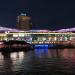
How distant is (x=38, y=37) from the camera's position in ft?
493

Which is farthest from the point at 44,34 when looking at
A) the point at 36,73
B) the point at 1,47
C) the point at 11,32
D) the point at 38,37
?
the point at 36,73

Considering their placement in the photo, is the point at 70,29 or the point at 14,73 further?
the point at 70,29

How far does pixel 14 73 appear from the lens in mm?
17250

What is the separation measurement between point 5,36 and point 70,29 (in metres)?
30.5

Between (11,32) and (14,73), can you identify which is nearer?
(14,73)

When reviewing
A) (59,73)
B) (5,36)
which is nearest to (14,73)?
(59,73)

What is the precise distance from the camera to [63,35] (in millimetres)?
150500

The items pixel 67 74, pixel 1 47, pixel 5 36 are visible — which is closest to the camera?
pixel 67 74

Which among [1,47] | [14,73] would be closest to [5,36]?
[1,47]

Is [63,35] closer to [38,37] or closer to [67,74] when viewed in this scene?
[38,37]

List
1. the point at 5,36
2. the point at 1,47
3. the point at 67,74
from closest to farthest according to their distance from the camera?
the point at 67,74
the point at 1,47
the point at 5,36

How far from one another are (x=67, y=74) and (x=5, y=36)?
131 m

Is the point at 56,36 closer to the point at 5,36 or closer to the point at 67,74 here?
the point at 5,36

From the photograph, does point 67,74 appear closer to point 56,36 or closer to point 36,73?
point 36,73
